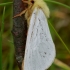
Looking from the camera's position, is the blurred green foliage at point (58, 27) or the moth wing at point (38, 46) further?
the blurred green foliage at point (58, 27)

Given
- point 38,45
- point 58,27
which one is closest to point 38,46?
point 38,45

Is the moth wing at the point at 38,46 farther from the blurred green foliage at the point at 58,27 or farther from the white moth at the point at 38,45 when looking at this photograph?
the blurred green foliage at the point at 58,27

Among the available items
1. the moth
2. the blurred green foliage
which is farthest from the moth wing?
the blurred green foliage

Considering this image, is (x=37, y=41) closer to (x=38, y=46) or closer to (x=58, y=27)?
(x=38, y=46)

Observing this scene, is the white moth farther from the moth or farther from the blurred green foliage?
the blurred green foliage

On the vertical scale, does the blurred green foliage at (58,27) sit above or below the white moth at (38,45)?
below

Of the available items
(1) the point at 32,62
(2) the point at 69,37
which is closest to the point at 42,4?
(1) the point at 32,62

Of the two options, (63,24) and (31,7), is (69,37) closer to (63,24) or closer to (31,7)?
(63,24)

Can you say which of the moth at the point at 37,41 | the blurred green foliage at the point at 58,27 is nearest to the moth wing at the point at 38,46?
the moth at the point at 37,41
